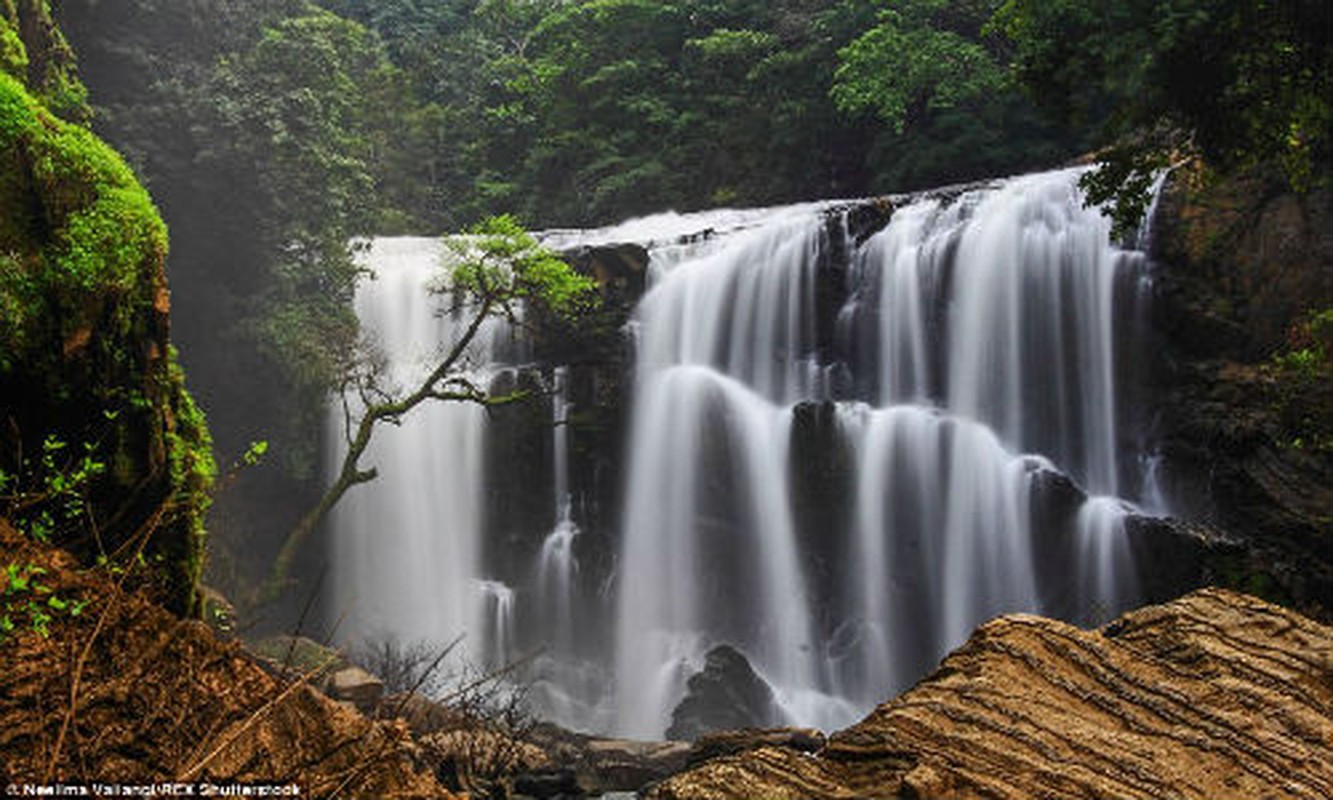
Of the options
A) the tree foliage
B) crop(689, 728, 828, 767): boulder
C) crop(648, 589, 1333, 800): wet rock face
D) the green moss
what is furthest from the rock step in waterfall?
crop(648, 589, 1333, 800): wet rock face

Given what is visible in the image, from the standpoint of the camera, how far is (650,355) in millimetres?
19172

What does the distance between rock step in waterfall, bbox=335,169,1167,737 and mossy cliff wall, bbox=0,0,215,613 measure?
37.4 ft

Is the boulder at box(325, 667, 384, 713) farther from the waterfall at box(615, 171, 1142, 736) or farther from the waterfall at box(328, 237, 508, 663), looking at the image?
the waterfall at box(328, 237, 508, 663)

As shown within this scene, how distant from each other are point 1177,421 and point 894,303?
5299mm

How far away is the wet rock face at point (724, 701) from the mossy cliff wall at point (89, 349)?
9684 mm

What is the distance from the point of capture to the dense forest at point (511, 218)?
342cm

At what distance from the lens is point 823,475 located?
16.7 meters

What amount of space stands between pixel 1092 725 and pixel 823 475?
14042 mm

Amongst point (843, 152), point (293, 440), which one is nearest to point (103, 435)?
point (293, 440)

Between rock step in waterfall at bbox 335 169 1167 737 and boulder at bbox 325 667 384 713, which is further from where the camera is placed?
rock step in waterfall at bbox 335 169 1167 737

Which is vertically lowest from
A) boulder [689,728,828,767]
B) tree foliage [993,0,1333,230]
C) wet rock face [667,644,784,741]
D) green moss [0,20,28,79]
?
wet rock face [667,644,784,741]

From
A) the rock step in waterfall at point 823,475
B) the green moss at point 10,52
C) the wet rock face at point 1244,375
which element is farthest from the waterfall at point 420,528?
the wet rock face at point 1244,375

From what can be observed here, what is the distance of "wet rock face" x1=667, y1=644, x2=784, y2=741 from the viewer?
46.8 ft

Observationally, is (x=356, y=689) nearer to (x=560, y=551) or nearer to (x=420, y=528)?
(x=560, y=551)
